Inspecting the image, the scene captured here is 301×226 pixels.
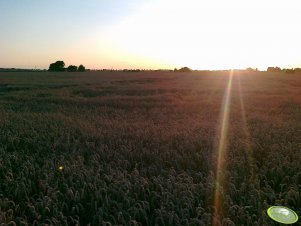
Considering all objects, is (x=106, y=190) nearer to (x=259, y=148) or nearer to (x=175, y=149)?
(x=175, y=149)

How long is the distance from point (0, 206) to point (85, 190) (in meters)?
0.98

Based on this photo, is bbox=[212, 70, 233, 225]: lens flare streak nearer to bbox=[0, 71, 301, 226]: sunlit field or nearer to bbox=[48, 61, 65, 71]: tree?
bbox=[0, 71, 301, 226]: sunlit field

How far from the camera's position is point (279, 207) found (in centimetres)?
348

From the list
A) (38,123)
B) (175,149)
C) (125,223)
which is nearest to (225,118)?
(175,149)
